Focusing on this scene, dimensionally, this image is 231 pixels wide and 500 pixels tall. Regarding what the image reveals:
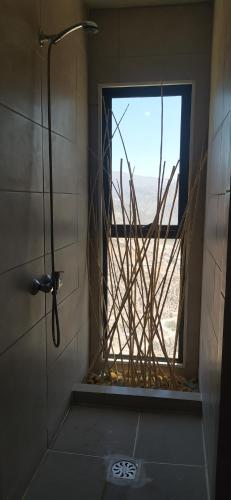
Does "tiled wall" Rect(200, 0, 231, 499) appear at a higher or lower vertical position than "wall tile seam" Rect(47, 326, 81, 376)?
higher

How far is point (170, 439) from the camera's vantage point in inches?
65.6

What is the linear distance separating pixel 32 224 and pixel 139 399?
3.56 ft

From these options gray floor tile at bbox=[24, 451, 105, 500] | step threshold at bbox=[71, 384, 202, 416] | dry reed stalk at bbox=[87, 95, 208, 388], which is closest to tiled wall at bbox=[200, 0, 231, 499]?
step threshold at bbox=[71, 384, 202, 416]

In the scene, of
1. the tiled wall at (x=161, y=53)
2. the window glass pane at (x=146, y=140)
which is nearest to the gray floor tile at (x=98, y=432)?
the tiled wall at (x=161, y=53)

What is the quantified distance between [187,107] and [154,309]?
1.18m

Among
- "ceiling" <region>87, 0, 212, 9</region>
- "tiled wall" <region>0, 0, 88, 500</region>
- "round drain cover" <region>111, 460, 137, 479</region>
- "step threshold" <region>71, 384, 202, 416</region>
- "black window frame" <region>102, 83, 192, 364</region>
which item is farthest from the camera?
"black window frame" <region>102, 83, 192, 364</region>

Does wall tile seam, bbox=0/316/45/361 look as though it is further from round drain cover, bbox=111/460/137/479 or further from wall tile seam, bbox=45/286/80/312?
round drain cover, bbox=111/460/137/479

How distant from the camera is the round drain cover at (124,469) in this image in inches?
56.7

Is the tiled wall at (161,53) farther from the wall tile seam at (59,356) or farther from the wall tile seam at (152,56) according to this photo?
the wall tile seam at (59,356)

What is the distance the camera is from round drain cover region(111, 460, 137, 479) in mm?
1441

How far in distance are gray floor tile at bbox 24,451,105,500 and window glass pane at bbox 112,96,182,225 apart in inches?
48.5

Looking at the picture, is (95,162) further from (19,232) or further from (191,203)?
(19,232)

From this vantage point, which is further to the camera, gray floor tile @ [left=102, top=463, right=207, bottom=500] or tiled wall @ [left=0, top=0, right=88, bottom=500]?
gray floor tile @ [left=102, top=463, right=207, bottom=500]

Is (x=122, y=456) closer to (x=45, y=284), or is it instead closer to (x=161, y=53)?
(x=45, y=284)
